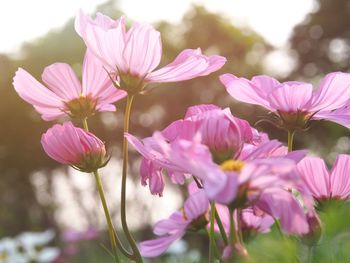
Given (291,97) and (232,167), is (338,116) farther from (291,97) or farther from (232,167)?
(232,167)

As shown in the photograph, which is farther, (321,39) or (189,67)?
(321,39)

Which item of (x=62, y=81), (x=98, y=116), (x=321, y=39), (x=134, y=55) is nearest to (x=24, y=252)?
(x=62, y=81)

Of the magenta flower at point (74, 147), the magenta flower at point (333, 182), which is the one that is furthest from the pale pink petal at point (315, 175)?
the magenta flower at point (74, 147)

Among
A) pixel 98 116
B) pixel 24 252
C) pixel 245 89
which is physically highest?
pixel 245 89

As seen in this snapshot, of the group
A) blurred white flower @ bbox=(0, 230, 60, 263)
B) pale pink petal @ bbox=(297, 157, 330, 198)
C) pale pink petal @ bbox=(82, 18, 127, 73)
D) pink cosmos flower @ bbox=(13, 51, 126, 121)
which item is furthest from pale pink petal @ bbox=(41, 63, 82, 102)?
blurred white flower @ bbox=(0, 230, 60, 263)

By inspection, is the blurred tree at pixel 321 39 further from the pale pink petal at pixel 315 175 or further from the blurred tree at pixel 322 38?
the pale pink petal at pixel 315 175
